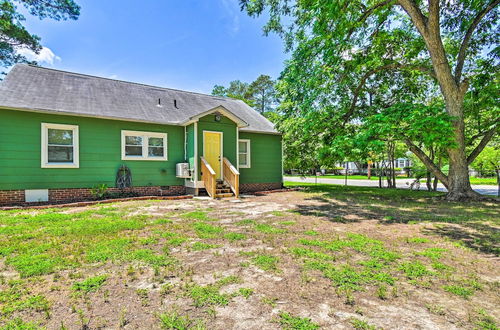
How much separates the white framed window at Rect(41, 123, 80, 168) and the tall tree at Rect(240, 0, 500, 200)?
27.8 ft

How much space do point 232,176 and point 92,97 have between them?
6.47m

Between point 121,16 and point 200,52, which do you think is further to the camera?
point 200,52

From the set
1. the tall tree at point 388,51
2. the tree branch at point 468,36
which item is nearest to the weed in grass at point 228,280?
the tall tree at point 388,51

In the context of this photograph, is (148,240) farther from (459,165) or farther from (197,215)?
(459,165)

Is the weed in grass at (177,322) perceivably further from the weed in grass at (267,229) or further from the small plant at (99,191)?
the small plant at (99,191)

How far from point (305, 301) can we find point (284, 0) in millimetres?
11664

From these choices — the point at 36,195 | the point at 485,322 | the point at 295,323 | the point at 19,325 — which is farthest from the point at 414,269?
the point at 36,195

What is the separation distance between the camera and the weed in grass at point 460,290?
236 cm

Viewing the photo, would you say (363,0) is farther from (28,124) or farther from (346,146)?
(28,124)

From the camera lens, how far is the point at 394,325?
191cm

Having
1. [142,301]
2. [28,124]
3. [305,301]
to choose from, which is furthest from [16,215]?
[305,301]

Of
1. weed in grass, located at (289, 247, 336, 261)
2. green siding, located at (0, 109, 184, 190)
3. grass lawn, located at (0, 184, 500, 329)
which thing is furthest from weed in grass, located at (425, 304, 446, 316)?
green siding, located at (0, 109, 184, 190)

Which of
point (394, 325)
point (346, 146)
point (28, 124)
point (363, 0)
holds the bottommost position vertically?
point (394, 325)

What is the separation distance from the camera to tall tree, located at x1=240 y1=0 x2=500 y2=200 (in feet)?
28.3
